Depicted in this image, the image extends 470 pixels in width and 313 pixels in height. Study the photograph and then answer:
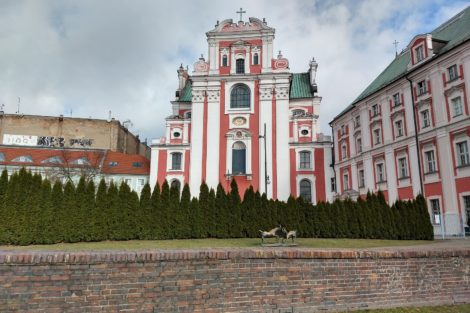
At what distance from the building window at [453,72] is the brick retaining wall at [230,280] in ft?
64.7

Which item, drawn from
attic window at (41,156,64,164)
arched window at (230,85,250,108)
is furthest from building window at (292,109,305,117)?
attic window at (41,156,64,164)

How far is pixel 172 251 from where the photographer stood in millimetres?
6531

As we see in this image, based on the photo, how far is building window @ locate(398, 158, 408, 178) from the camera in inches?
1077

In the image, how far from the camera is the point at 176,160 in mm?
37094

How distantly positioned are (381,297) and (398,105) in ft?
80.5

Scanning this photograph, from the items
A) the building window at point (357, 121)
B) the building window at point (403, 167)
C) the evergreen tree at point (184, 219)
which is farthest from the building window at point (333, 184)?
the evergreen tree at point (184, 219)

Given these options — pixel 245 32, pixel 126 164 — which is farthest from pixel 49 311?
pixel 126 164

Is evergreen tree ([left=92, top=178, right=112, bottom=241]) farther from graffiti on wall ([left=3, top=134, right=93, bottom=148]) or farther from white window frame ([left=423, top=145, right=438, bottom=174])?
graffiti on wall ([left=3, top=134, right=93, bottom=148])

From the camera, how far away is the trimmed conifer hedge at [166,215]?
663 inches

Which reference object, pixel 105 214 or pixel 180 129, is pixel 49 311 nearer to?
pixel 105 214

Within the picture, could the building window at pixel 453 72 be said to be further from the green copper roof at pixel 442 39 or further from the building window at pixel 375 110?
the building window at pixel 375 110

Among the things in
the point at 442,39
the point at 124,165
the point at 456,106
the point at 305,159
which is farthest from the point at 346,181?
the point at 124,165

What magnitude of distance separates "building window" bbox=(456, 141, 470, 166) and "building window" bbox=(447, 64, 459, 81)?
4356mm

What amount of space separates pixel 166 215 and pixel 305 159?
65.2 ft
